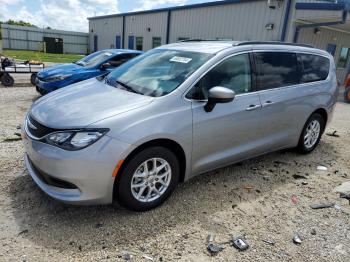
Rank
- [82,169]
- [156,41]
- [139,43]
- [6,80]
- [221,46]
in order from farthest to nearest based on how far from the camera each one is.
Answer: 1. [139,43]
2. [156,41]
3. [6,80]
4. [221,46]
5. [82,169]

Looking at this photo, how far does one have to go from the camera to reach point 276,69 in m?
4.34

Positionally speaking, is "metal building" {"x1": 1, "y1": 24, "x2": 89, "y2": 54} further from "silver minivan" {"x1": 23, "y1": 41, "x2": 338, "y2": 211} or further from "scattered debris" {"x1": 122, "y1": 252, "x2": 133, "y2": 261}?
"scattered debris" {"x1": 122, "y1": 252, "x2": 133, "y2": 261}

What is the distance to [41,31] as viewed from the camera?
125ft

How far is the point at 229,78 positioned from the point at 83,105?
1.75m

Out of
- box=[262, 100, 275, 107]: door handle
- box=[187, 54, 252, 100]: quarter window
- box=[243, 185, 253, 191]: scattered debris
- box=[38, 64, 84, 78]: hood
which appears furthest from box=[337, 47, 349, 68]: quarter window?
box=[243, 185, 253, 191]: scattered debris

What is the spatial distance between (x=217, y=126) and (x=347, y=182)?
233 centimetres

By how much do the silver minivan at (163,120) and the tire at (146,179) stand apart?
0.01 meters

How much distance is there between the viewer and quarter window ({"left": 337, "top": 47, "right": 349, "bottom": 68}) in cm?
1823

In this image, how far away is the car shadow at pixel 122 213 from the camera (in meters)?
2.83

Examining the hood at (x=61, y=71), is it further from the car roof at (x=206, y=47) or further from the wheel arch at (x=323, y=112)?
the wheel arch at (x=323, y=112)

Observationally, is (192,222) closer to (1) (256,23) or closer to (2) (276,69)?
(2) (276,69)

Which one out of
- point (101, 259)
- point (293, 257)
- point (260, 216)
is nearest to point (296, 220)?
point (260, 216)

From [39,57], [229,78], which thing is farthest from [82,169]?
[39,57]

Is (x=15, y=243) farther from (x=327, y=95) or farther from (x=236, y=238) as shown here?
(x=327, y=95)
